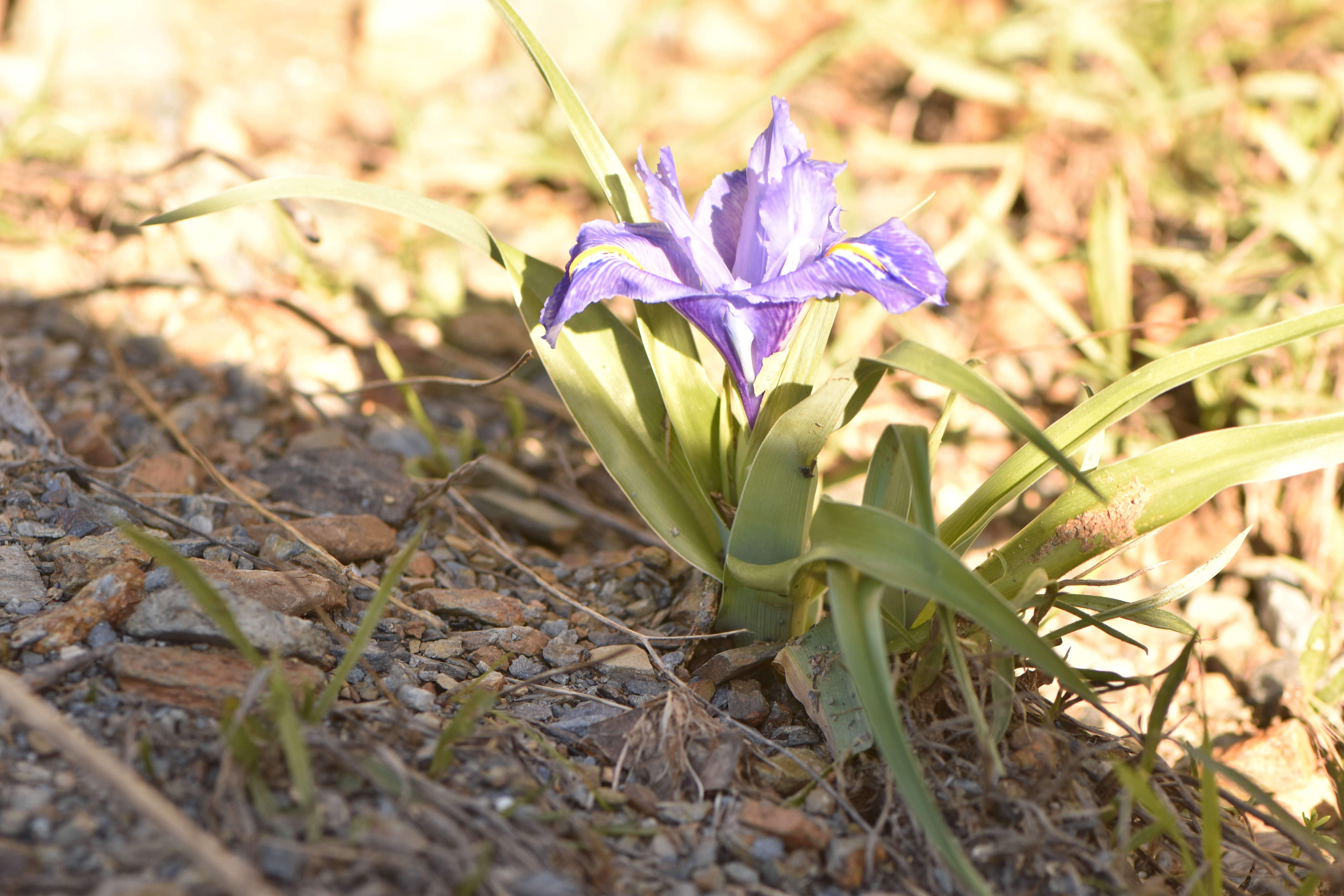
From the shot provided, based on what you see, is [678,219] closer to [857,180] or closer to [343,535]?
[343,535]

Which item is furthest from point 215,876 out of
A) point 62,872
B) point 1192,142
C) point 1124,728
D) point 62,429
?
point 1192,142

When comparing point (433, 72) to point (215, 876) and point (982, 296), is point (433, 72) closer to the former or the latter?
point (982, 296)

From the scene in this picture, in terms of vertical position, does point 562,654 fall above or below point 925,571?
below

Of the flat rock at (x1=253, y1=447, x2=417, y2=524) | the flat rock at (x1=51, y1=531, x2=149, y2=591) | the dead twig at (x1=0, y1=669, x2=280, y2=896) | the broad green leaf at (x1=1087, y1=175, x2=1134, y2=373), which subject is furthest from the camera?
the broad green leaf at (x1=1087, y1=175, x2=1134, y2=373)

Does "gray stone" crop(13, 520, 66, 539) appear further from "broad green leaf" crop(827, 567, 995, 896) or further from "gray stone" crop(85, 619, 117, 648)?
"broad green leaf" crop(827, 567, 995, 896)

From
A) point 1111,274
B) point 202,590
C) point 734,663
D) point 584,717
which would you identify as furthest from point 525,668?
point 1111,274

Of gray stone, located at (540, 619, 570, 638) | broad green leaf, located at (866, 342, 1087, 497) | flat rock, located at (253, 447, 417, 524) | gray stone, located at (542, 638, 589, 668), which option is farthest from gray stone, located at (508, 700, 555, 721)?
broad green leaf, located at (866, 342, 1087, 497)
